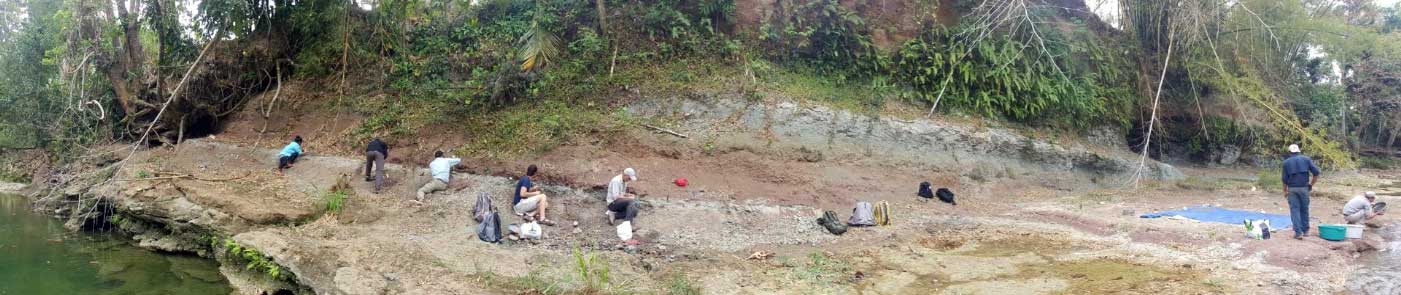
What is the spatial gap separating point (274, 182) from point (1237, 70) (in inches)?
870

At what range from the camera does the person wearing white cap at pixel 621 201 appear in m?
11.2

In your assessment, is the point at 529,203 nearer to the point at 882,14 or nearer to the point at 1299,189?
the point at 882,14

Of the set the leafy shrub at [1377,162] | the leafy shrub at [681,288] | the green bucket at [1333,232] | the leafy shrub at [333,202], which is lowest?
the leafy shrub at [681,288]

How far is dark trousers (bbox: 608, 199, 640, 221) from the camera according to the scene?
36.7ft

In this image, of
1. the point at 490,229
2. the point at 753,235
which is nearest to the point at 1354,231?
the point at 753,235

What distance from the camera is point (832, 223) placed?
11594 millimetres

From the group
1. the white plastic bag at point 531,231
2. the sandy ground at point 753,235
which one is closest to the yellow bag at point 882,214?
the sandy ground at point 753,235

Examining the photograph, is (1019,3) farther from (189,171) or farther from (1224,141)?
Result: (189,171)

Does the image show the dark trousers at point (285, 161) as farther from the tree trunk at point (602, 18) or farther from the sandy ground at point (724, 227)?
the tree trunk at point (602, 18)

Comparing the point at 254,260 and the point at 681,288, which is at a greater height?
the point at 681,288

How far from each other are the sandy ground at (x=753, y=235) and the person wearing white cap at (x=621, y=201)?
0.94 feet

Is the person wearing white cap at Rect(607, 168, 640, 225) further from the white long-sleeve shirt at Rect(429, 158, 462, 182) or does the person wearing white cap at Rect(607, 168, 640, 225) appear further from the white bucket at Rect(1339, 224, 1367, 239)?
the white bucket at Rect(1339, 224, 1367, 239)

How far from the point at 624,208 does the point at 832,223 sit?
332 cm

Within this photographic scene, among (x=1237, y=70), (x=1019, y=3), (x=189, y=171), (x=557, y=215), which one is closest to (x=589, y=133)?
(x=557, y=215)
